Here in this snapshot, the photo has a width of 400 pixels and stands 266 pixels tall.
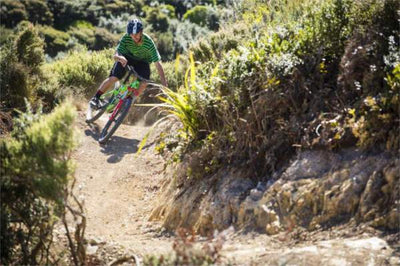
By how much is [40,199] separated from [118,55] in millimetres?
4821

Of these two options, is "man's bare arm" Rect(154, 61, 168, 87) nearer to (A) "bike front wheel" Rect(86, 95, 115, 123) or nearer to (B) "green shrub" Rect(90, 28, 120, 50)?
(A) "bike front wheel" Rect(86, 95, 115, 123)

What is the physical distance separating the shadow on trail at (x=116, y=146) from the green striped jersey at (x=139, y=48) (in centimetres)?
156

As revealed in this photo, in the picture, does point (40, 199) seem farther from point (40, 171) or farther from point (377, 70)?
point (377, 70)

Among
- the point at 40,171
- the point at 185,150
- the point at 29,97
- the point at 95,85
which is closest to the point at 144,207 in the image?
the point at 185,150

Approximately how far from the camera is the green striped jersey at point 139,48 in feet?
32.7

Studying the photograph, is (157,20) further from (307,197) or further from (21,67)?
(307,197)

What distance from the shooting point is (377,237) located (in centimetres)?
511

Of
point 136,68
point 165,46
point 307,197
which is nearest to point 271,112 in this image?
point 307,197

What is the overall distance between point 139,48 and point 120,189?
101 inches

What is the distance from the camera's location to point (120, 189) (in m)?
8.68

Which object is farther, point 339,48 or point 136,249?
point 339,48

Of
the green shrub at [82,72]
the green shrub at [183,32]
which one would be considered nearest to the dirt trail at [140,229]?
the green shrub at [82,72]

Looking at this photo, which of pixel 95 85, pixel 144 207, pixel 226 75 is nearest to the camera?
pixel 226 75

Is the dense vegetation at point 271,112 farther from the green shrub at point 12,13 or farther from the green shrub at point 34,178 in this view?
the green shrub at point 12,13
